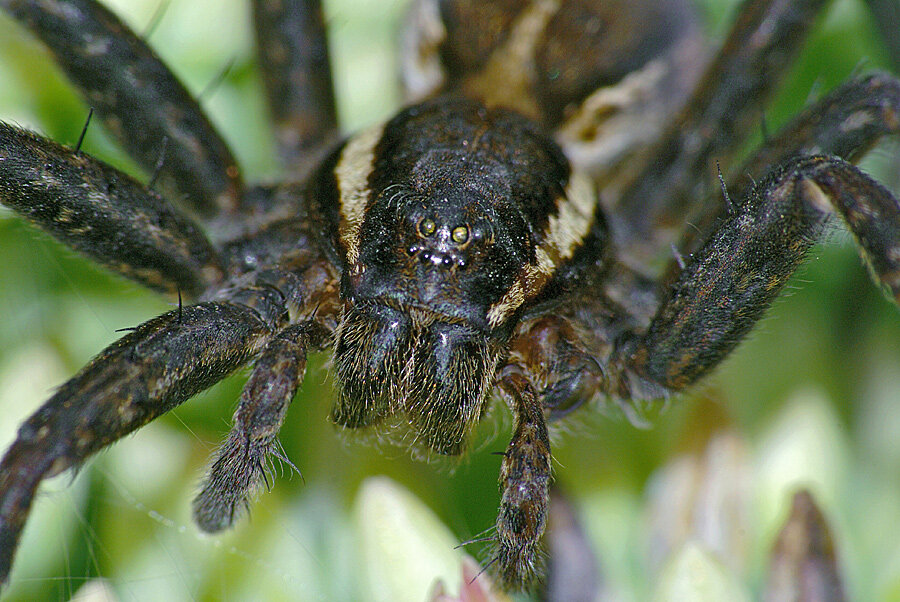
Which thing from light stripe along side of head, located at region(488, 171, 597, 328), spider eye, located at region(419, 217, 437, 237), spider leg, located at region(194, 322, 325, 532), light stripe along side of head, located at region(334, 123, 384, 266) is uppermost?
spider eye, located at region(419, 217, 437, 237)

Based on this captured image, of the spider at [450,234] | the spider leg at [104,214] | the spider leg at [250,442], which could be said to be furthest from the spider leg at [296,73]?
the spider leg at [250,442]

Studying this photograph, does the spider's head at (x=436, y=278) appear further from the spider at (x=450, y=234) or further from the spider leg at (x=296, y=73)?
the spider leg at (x=296, y=73)

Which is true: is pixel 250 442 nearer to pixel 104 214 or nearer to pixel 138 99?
pixel 104 214

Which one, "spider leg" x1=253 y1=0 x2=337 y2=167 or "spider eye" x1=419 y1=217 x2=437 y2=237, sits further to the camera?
"spider leg" x1=253 y1=0 x2=337 y2=167

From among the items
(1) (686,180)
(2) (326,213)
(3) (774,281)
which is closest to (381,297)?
(2) (326,213)

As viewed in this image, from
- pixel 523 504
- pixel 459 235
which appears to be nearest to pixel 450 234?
pixel 459 235

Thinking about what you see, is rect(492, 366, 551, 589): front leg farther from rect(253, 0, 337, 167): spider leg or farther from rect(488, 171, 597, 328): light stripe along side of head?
rect(253, 0, 337, 167): spider leg

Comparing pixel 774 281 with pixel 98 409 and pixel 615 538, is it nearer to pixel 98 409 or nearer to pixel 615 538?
pixel 615 538

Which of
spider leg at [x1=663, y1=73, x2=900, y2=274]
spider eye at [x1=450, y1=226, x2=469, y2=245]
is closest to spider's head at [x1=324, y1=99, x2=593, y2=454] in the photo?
spider eye at [x1=450, y1=226, x2=469, y2=245]

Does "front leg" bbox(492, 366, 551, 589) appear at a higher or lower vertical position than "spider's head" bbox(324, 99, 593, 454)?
lower
